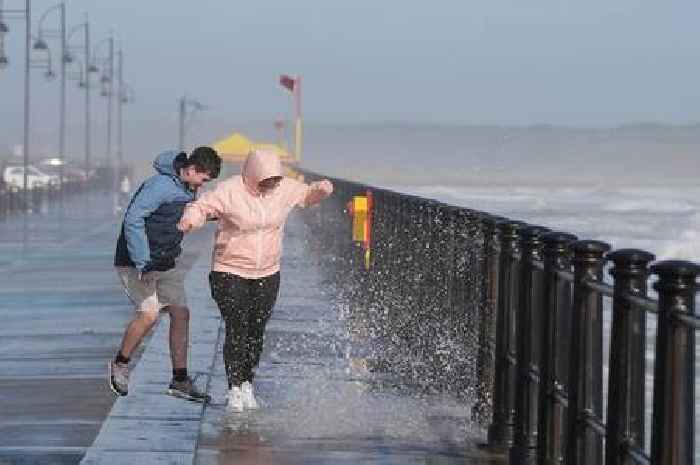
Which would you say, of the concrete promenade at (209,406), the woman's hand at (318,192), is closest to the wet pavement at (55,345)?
the concrete promenade at (209,406)

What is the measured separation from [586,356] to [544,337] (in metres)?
0.96

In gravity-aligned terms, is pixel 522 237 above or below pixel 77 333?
above

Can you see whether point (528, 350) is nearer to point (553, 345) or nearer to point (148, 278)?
point (553, 345)

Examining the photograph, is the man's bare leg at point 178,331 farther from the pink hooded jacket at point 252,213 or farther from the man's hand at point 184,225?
the man's hand at point 184,225

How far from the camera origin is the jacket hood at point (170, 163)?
40.9ft

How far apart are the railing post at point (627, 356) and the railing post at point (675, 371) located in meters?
0.67

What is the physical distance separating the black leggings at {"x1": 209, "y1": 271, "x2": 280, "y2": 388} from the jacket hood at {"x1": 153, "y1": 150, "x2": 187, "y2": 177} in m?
0.68

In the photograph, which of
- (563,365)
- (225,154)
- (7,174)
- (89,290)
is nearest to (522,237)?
(563,365)

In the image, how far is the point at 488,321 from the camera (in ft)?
39.3

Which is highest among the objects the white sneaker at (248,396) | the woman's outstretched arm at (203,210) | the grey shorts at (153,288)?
the woman's outstretched arm at (203,210)

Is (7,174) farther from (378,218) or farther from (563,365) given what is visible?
(563,365)

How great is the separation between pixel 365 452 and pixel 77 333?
25.9 feet

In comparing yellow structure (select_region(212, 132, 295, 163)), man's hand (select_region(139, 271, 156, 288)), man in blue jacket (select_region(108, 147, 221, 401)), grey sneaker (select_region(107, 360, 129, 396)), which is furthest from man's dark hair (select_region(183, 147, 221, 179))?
yellow structure (select_region(212, 132, 295, 163))

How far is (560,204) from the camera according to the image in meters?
127
